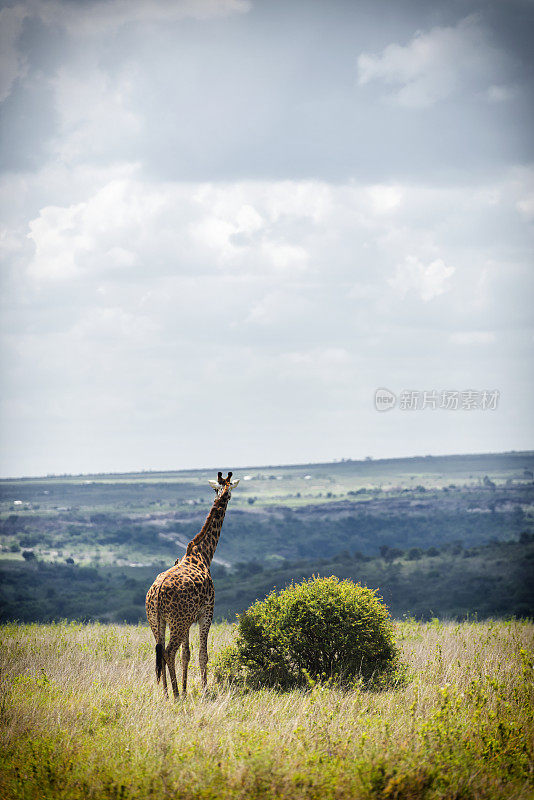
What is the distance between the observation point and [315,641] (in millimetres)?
15461

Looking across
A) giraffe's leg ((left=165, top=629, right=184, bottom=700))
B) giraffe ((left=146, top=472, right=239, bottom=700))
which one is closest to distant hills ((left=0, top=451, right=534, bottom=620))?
giraffe ((left=146, top=472, right=239, bottom=700))

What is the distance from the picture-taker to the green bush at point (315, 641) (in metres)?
15.4

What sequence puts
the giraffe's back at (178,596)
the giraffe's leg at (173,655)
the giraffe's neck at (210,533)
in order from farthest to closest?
the giraffe's neck at (210,533), the giraffe's leg at (173,655), the giraffe's back at (178,596)

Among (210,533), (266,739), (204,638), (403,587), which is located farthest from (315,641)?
A: (403,587)

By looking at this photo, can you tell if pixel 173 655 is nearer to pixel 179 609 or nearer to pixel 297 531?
pixel 179 609

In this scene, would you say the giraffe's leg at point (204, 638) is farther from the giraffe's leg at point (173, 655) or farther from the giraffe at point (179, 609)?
the giraffe's leg at point (173, 655)

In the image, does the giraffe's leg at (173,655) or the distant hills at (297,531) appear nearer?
the giraffe's leg at (173,655)

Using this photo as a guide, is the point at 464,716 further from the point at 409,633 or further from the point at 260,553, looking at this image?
the point at 260,553

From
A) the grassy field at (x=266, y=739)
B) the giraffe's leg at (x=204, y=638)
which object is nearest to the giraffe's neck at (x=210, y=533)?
the giraffe's leg at (x=204, y=638)

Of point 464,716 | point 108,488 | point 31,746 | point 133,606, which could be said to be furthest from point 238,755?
point 108,488

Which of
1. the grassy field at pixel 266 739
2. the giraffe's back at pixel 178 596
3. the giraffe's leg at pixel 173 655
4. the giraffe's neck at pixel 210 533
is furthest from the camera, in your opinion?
the giraffe's neck at pixel 210 533

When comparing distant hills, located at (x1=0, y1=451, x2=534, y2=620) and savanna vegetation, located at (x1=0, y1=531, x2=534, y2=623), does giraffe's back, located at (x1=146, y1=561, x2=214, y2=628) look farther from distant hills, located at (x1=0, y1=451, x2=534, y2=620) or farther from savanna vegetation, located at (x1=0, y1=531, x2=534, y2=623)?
distant hills, located at (x1=0, y1=451, x2=534, y2=620)

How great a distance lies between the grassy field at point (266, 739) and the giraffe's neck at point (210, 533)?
2346 mm

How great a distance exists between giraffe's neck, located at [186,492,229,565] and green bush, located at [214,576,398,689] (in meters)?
1.61
